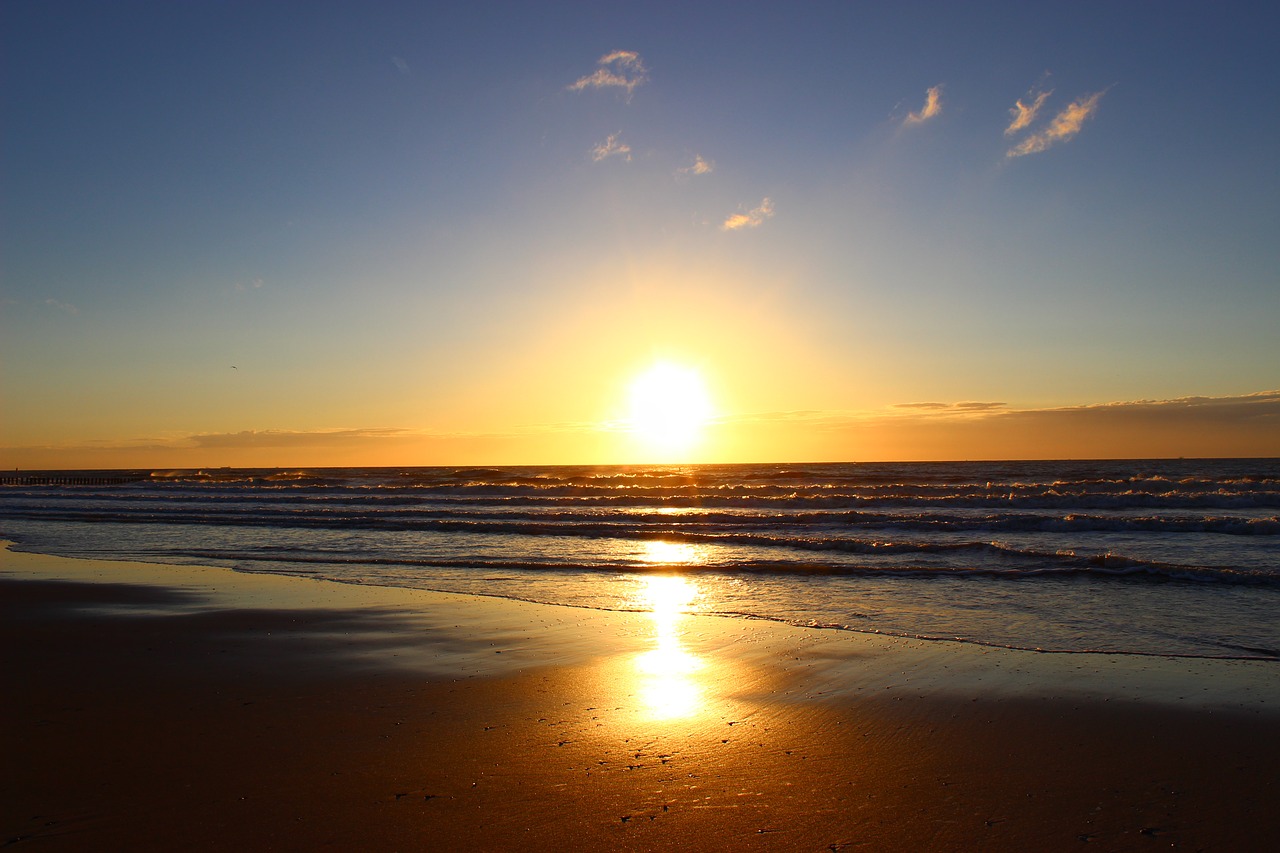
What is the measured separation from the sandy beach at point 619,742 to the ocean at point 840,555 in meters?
2.05

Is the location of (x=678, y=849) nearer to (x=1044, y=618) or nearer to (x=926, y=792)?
(x=926, y=792)

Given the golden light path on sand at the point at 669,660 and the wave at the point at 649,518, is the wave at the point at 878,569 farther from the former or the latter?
the wave at the point at 649,518

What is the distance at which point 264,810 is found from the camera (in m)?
4.79

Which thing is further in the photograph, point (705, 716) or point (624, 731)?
point (705, 716)

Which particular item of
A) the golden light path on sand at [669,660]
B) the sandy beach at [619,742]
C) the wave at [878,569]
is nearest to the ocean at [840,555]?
the wave at [878,569]

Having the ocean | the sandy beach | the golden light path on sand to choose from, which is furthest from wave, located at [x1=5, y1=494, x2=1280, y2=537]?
the sandy beach

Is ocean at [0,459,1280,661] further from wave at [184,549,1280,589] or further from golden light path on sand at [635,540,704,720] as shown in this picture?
golden light path on sand at [635,540,704,720]

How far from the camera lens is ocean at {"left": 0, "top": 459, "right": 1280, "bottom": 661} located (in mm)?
11258

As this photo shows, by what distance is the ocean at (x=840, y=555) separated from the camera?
443 inches

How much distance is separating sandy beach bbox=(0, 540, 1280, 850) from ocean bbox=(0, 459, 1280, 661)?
Answer: 6.73 ft

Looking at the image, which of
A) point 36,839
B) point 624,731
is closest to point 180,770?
point 36,839

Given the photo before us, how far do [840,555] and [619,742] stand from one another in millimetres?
13675

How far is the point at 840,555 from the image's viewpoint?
18.8 m

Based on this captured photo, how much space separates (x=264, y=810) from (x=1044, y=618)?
1032 centimetres
